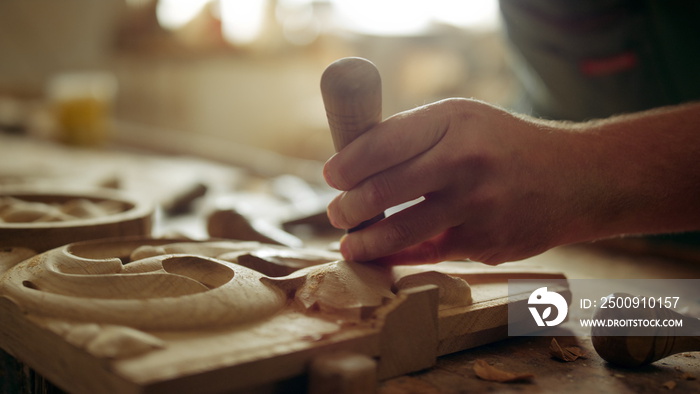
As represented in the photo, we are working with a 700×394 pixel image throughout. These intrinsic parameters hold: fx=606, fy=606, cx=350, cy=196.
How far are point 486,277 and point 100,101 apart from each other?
2.81 meters

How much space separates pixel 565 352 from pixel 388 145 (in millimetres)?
378

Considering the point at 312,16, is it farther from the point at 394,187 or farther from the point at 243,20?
the point at 394,187

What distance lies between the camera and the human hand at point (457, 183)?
0.88 metres

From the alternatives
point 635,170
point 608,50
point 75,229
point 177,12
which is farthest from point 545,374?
point 177,12

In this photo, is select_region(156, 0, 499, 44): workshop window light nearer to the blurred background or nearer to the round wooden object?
the blurred background

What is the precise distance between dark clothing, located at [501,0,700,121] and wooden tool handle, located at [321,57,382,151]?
4.12 feet

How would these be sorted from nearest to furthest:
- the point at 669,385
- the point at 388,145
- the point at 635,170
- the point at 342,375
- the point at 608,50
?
the point at 342,375
the point at 669,385
the point at 388,145
the point at 635,170
the point at 608,50

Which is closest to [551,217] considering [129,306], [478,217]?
[478,217]

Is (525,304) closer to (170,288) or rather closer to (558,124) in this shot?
(558,124)

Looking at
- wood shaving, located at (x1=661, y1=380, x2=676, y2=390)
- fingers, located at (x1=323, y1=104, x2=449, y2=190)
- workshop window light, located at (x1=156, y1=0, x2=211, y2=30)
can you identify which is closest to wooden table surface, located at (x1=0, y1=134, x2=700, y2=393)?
wood shaving, located at (x1=661, y1=380, x2=676, y2=390)

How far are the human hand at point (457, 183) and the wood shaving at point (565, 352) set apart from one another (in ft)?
0.56

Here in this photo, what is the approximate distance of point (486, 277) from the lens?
0.98 metres

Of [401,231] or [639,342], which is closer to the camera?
[639,342]

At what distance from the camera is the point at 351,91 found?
2.58 feet
